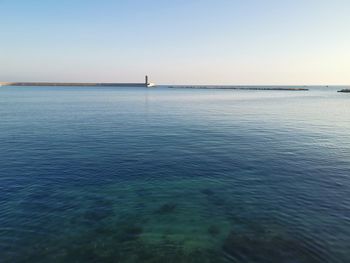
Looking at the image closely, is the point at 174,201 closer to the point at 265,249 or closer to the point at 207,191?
the point at 207,191

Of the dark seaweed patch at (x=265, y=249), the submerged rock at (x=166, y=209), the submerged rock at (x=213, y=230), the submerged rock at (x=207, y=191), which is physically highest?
the dark seaweed patch at (x=265, y=249)

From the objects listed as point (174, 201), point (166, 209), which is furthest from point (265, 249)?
point (174, 201)

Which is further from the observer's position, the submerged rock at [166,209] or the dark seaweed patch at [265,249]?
the submerged rock at [166,209]

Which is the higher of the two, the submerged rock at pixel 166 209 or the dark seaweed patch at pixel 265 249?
the dark seaweed patch at pixel 265 249

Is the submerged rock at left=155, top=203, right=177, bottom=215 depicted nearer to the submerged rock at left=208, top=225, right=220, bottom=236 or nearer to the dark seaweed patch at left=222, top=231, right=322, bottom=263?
the submerged rock at left=208, top=225, right=220, bottom=236

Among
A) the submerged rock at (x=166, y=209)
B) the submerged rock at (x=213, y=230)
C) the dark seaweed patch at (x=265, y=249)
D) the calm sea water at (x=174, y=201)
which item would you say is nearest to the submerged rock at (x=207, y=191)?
the calm sea water at (x=174, y=201)

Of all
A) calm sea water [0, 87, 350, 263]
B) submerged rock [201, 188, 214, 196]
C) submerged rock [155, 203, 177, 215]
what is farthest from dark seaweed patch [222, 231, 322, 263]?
submerged rock [201, 188, 214, 196]

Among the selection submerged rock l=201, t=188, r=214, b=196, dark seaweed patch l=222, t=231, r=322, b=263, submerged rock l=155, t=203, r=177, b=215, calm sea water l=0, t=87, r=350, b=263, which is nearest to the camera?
dark seaweed patch l=222, t=231, r=322, b=263

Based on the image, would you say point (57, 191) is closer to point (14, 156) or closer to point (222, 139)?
point (14, 156)

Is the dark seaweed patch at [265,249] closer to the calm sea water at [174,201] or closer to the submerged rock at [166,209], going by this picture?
the calm sea water at [174,201]

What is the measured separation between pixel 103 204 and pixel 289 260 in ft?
34.2

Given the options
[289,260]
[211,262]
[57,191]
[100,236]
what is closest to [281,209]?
[289,260]

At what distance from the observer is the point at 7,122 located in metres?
45.5

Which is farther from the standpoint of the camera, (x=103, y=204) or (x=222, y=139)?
(x=222, y=139)
